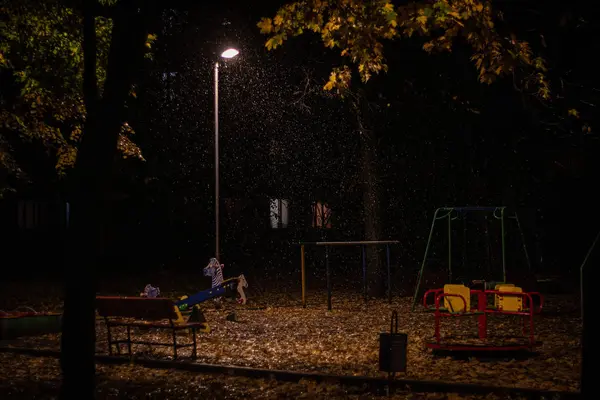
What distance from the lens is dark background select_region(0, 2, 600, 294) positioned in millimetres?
→ 23406

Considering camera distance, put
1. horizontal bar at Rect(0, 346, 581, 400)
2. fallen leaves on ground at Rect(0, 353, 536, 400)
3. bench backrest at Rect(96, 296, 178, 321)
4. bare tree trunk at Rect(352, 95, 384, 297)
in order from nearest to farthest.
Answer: horizontal bar at Rect(0, 346, 581, 400), fallen leaves on ground at Rect(0, 353, 536, 400), bench backrest at Rect(96, 296, 178, 321), bare tree trunk at Rect(352, 95, 384, 297)

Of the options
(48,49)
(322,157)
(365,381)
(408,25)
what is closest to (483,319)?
(365,381)

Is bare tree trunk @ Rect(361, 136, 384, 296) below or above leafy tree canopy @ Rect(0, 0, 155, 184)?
below

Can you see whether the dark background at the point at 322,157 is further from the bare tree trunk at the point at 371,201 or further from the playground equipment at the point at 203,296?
the playground equipment at the point at 203,296

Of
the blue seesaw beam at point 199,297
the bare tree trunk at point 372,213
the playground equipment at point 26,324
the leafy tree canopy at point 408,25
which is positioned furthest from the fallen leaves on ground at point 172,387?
the bare tree trunk at point 372,213

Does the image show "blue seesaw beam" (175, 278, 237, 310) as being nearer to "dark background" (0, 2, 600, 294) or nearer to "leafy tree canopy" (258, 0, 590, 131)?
"leafy tree canopy" (258, 0, 590, 131)

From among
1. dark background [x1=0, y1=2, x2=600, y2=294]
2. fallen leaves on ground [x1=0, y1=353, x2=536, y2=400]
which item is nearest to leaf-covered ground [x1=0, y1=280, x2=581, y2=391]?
fallen leaves on ground [x1=0, y1=353, x2=536, y2=400]

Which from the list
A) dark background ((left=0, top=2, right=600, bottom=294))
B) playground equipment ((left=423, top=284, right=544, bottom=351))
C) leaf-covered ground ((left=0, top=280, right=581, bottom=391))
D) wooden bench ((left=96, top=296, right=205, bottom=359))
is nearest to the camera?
leaf-covered ground ((left=0, top=280, right=581, bottom=391))

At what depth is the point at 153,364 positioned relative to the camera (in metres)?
10.7

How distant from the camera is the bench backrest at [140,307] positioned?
462 inches

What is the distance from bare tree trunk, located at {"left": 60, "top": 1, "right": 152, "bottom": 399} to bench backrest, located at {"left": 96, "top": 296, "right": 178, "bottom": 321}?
12.6ft

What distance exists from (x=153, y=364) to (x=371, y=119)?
1267 centimetres

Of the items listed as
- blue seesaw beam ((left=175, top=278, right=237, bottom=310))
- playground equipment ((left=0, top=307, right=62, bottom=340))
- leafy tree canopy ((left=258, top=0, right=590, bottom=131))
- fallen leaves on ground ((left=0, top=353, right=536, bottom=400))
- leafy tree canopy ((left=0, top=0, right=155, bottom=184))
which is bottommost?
fallen leaves on ground ((left=0, top=353, right=536, bottom=400))

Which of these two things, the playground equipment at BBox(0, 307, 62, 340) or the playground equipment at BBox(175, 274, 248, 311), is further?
the playground equipment at BBox(175, 274, 248, 311)
